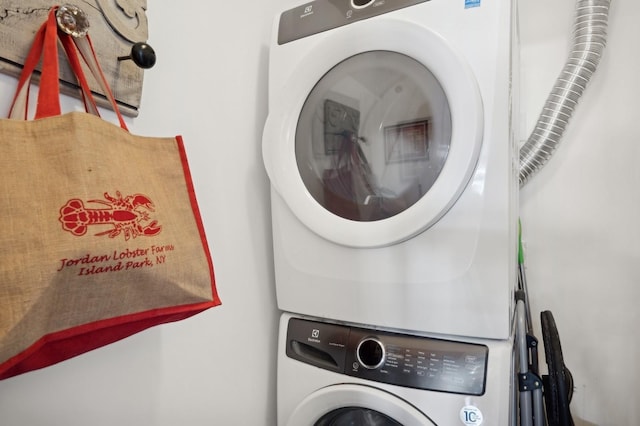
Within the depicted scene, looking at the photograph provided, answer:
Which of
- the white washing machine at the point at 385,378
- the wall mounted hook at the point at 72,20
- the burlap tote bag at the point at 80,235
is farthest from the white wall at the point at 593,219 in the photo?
the wall mounted hook at the point at 72,20

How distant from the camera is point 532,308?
137 cm

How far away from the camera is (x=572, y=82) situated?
3.93 ft

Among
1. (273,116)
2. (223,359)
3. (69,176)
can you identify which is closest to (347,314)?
(223,359)

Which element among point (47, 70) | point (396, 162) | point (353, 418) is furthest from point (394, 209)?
point (47, 70)

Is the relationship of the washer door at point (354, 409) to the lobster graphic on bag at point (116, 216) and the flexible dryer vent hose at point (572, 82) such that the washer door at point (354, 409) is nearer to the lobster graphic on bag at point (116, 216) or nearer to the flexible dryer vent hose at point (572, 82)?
the lobster graphic on bag at point (116, 216)

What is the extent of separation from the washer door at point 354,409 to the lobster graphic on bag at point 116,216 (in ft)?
1.92

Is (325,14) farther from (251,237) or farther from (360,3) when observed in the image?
(251,237)

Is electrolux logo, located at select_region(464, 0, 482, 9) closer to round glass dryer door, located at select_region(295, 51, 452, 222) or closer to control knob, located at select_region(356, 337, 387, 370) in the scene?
round glass dryer door, located at select_region(295, 51, 452, 222)

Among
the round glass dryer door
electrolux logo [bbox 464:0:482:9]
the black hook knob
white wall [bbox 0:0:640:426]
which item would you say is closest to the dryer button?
the round glass dryer door

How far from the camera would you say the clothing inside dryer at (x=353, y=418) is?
907 millimetres

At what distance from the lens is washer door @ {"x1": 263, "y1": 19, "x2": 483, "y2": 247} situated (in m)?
0.74

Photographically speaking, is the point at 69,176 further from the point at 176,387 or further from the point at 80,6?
the point at 176,387

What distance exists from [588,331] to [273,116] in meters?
1.28

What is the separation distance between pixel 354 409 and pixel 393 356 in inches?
7.4
